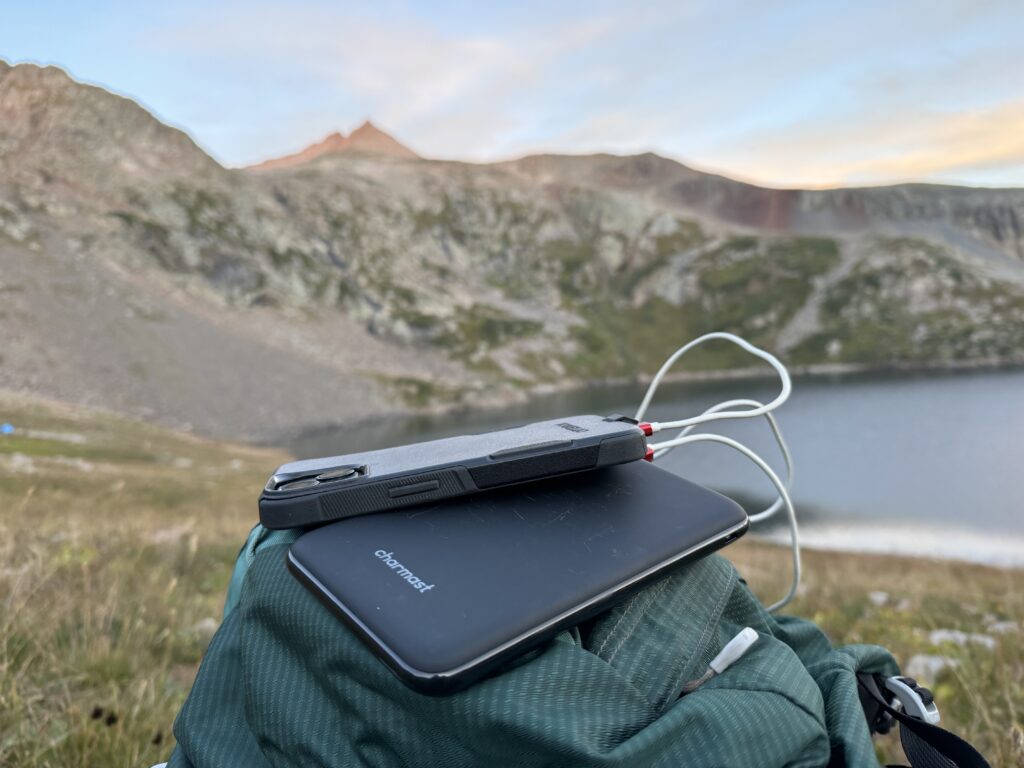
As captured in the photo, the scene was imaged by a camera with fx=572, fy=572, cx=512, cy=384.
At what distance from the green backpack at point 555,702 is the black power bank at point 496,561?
0.09 m

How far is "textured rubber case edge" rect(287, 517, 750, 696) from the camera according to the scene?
3.49ft

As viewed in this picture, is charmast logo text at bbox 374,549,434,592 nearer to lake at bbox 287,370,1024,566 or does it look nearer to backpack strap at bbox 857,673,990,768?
backpack strap at bbox 857,673,990,768

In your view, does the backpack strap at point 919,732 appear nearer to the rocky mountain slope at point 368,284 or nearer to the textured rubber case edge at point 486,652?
the textured rubber case edge at point 486,652

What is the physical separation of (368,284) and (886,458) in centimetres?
9045

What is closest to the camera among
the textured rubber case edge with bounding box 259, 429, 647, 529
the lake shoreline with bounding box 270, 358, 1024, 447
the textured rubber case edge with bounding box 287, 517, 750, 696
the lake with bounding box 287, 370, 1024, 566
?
the textured rubber case edge with bounding box 287, 517, 750, 696

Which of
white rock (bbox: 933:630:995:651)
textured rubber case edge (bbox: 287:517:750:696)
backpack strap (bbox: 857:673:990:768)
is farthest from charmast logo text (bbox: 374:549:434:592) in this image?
white rock (bbox: 933:630:995:651)

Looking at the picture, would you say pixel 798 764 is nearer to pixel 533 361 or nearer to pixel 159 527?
pixel 159 527

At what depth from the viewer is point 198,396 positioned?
61.8m

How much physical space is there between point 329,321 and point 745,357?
88.2 meters

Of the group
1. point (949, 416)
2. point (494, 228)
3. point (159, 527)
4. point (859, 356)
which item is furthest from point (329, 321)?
point (859, 356)

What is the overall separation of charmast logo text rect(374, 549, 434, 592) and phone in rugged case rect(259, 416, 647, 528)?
0.21 metres

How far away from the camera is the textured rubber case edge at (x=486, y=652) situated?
3.49ft

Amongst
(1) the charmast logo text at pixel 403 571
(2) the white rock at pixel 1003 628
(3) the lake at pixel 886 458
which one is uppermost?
(1) the charmast logo text at pixel 403 571

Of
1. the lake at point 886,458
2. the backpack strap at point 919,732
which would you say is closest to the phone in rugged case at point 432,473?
the backpack strap at point 919,732
